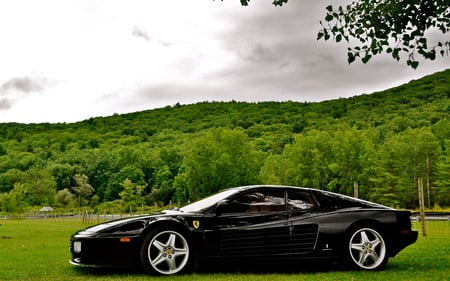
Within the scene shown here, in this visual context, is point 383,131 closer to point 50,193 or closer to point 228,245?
point 50,193

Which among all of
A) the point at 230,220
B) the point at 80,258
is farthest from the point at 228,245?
the point at 80,258

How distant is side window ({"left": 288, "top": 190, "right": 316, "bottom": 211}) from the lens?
8211mm

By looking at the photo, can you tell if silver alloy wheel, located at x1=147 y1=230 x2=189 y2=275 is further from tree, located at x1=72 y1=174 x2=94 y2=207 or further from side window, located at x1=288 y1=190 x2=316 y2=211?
tree, located at x1=72 y1=174 x2=94 y2=207

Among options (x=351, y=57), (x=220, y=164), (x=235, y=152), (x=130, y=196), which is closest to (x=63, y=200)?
(x=130, y=196)

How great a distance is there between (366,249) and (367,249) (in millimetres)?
15

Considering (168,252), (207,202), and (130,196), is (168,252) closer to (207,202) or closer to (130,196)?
(207,202)

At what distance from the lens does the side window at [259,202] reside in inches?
316

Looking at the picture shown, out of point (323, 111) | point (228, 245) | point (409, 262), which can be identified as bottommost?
point (409, 262)

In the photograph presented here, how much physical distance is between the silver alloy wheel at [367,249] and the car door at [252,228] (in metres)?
1.05

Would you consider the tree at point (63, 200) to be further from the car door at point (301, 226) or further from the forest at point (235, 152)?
the car door at point (301, 226)

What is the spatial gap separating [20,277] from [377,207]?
5.36 metres

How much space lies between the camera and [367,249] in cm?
819

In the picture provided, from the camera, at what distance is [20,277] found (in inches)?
302

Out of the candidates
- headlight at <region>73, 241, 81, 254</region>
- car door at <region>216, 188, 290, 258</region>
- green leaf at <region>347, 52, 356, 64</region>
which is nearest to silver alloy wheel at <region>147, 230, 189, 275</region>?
car door at <region>216, 188, 290, 258</region>
